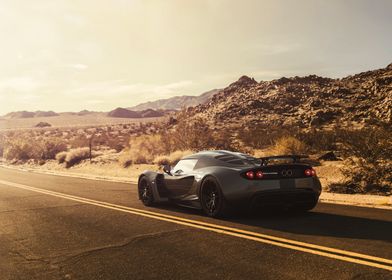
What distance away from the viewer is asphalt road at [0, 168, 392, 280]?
5461 mm

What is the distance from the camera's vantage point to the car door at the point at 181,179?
973cm

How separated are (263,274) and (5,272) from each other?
3.16 m

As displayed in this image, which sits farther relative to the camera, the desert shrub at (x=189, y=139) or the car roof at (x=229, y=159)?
the desert shrub at (x=189, y=139)

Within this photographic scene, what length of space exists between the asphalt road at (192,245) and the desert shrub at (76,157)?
2149cm

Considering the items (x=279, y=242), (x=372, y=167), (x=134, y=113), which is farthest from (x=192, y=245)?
(x=134, y=113)

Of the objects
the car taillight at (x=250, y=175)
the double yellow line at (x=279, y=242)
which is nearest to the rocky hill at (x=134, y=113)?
the double yellow line at (x=279, y=242)

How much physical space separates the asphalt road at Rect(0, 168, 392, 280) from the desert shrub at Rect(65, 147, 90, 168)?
2149 centimetres

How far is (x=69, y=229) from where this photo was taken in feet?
28.4

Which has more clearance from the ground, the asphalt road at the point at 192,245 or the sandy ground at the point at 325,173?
the sandy ground at the point at 325,173

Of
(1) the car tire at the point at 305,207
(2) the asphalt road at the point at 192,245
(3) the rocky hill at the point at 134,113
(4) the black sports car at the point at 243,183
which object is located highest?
(3) the rocky hill at the point at 134,113

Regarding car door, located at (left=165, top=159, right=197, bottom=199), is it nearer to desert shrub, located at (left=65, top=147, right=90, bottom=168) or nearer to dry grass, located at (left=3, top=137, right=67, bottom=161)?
desert shrub, located at (left=65, top=147, right=90, bottom=168)

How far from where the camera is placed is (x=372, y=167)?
1375cm

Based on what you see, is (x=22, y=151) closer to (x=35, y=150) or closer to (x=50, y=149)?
(x=35, y=150)

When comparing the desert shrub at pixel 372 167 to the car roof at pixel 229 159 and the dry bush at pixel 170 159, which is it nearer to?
the car roof at pixel 229 159
